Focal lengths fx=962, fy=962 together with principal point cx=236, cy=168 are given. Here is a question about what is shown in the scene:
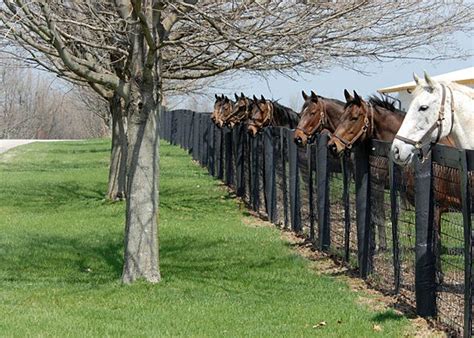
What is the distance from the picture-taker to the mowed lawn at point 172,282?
328 inches

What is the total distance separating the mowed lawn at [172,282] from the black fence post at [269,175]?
0.63 meters

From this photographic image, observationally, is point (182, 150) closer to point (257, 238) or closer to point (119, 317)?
point (257, 238)

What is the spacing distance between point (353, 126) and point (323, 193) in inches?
68.8

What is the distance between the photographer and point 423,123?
8.87 meters

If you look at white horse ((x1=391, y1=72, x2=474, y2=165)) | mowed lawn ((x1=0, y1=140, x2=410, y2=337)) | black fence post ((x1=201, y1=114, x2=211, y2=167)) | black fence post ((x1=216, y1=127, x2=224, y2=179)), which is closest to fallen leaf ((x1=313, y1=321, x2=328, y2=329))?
mowed lawn ((x1=0, y1=140, x2=410, y2=337))

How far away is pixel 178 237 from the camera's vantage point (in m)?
14.2

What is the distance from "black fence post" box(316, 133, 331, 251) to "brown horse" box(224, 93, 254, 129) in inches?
325

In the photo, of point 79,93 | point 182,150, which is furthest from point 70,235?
point 79,93

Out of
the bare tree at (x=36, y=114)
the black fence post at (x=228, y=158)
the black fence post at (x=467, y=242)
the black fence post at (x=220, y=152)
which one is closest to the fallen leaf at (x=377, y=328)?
the black fence post at (x=467, y=242)

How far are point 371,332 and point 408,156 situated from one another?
173cm

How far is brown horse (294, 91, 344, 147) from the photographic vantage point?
14258mm

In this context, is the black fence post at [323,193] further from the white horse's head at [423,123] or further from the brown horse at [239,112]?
the brown horse at [239,112]

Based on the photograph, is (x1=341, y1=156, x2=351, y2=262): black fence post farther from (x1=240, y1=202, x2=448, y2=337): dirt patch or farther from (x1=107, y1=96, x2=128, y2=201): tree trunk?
(x1=107, y1=96, x2=128, y2=201): tree trunk

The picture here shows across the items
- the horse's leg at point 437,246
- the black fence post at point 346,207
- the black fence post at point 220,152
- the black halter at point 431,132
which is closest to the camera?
the horse's leg at point 437,246
